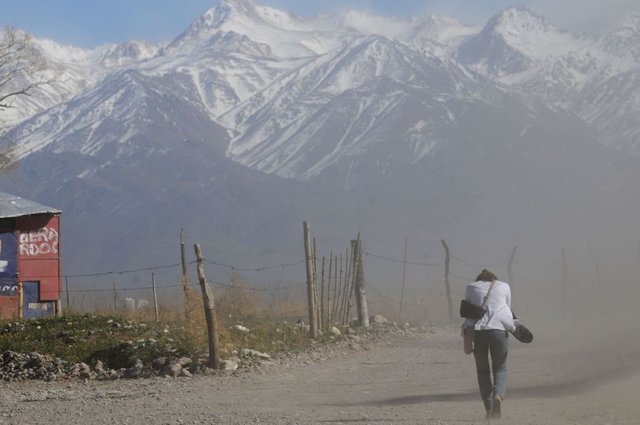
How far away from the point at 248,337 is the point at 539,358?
595 centimetres

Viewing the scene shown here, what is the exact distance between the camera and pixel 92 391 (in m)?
18.3

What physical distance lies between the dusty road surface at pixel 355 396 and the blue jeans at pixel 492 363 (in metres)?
0.35

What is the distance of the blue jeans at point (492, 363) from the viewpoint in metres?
14.5

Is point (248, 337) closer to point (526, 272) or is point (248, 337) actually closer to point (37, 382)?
point (37, 382)

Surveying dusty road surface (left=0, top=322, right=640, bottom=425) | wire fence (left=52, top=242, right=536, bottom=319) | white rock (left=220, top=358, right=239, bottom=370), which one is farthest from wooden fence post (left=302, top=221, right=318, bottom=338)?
white rock (left=220, top=358, right=239, bottom=370)

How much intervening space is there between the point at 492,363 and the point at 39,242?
71.8ft

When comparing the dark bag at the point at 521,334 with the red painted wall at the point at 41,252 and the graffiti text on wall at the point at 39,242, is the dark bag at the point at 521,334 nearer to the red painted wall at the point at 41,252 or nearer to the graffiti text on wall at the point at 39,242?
the red painted wall at the point at 41,252

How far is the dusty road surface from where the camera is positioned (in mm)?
14844

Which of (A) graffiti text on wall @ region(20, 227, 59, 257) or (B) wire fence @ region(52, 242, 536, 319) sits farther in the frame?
(B) wire fence @ region(52, 242, 536, 319)

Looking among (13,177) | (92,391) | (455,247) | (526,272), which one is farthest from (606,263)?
Result: (92,391)

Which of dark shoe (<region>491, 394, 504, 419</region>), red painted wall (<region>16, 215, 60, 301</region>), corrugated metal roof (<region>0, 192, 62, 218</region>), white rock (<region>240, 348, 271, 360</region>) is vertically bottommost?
dark shoe (<region>491, 394, 504, 419</region>)

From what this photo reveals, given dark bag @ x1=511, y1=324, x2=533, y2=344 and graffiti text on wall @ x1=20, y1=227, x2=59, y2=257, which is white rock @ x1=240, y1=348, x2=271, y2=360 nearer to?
dark bag @ x1=511, y1=324, x2=533, y2=344

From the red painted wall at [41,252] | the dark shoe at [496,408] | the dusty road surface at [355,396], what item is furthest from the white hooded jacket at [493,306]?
the red painted wall at [41,252]

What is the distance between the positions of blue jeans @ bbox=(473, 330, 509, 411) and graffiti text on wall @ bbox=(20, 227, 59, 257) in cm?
2126
